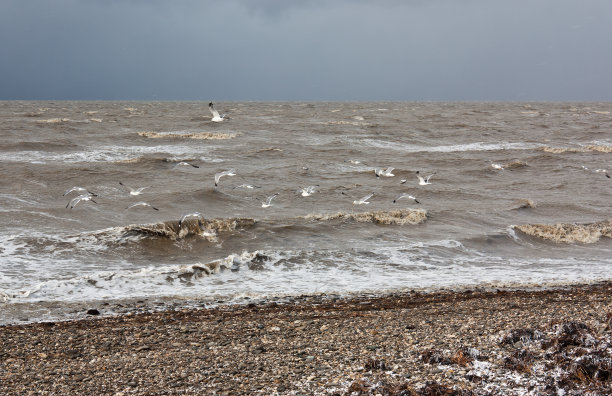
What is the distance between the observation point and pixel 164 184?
19.4 meters

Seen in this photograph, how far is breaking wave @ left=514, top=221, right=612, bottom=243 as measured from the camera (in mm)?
12609

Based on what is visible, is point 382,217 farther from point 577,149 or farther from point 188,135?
point 188,135

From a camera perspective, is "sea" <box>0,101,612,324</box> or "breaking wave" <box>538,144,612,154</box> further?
"breaking wave" <box>538,144,612,154</box>

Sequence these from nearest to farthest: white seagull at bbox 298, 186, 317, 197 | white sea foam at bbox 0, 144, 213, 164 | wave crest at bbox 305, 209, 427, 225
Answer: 1. wave crest at bbox 305, 209, 427, 225
2. white seagull at bbox 298, 186, 317, 197
3. white sea foam at bbox 0, 144, 213, 164

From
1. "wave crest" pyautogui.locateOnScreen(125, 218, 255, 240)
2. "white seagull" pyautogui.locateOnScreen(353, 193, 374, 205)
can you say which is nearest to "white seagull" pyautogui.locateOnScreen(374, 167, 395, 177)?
"white seagull" pyautogui.locateOnScreen(353, 193, 374, 205)

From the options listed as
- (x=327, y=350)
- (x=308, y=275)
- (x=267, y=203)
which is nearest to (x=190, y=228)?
(x=267, y=203)

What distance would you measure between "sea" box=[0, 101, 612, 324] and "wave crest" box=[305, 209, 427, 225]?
0.17ft

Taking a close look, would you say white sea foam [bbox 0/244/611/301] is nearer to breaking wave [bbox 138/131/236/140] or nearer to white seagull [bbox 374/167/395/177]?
white seagull [bbox 374/167/395/177]

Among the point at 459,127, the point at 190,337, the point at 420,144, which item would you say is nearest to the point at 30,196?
the point at 190,337

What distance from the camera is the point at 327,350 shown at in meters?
5.85

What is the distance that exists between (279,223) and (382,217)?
262 cm

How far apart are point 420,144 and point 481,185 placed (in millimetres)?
13729

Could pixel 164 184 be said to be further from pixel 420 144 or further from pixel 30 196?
pixel 420 144

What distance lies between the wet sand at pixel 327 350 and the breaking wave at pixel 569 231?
17.2 ft
